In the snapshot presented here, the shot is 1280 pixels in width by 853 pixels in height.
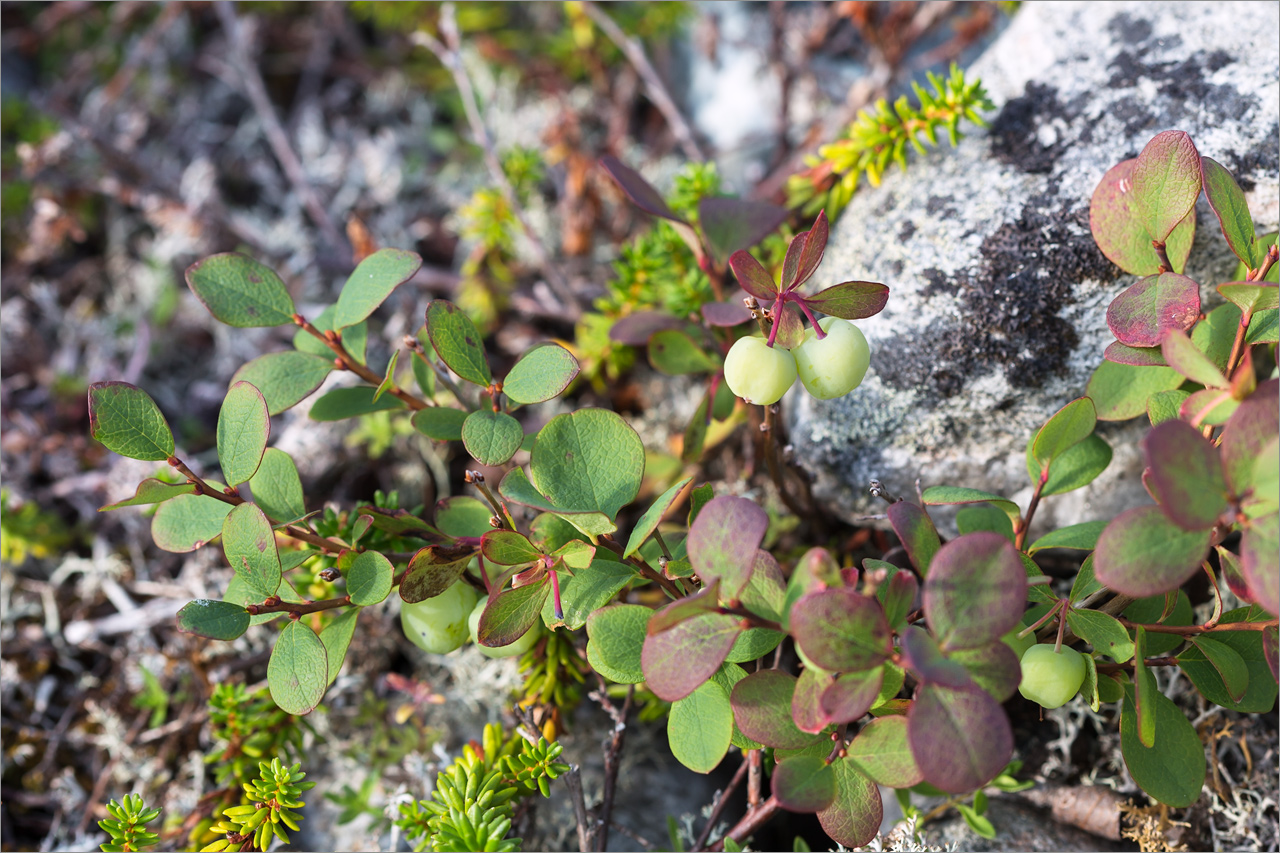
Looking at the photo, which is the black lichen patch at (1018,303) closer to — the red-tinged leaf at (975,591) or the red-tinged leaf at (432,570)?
the red-tinged leaf at (975,591)

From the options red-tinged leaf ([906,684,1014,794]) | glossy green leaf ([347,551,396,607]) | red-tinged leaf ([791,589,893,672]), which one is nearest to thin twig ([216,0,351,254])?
glossy green leaf ([347,551,396,607])

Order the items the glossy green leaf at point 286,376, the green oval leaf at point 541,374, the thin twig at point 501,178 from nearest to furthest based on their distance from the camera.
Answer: the green oval leaf at point 541,374
the glossy green leaf at point 286,376
the thin twig at point 501,178

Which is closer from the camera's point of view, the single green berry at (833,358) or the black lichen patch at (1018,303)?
the single green berry at (833,358)

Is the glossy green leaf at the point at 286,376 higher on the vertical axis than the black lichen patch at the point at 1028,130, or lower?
lower

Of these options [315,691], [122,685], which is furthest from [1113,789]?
[122,685]

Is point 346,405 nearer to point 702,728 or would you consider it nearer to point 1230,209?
point 702,728

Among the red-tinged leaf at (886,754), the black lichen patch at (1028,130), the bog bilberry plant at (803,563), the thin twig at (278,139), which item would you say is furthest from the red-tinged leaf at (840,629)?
the thin twig at (278,139)

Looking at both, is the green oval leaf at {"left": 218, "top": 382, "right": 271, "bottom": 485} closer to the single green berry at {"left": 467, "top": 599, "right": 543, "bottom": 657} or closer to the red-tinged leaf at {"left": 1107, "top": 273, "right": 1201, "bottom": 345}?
the single green berry at {"left": 467, "top": 599, "right": 543, "bottom": 657}

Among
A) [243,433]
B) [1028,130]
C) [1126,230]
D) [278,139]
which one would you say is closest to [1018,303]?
[1126,230]
